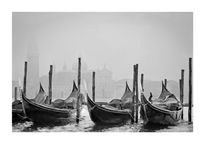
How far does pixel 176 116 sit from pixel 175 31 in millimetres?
1342

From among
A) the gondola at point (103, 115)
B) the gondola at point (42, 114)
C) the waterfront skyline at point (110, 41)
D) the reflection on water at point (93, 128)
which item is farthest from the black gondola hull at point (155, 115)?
the gondola at point (42, 114)

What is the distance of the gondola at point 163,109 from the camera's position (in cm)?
501

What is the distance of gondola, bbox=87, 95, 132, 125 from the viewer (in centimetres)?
499

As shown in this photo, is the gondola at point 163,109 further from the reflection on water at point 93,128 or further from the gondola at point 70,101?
the gondola at point 70,101

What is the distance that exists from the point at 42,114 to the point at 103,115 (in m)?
0.91

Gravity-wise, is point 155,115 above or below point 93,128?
above

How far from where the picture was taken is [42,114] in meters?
4.98

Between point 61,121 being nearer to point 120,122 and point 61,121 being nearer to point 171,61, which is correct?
point 120,122

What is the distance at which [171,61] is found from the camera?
16.3ft

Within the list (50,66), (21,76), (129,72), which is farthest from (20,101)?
(129,72)

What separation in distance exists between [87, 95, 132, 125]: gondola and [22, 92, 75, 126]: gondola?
35cm

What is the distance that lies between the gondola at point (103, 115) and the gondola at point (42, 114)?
0.35 meters

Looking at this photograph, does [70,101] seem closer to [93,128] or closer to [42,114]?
[42,114]

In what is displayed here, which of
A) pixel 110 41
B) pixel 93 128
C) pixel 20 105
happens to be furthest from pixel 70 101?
pixel 110 41
